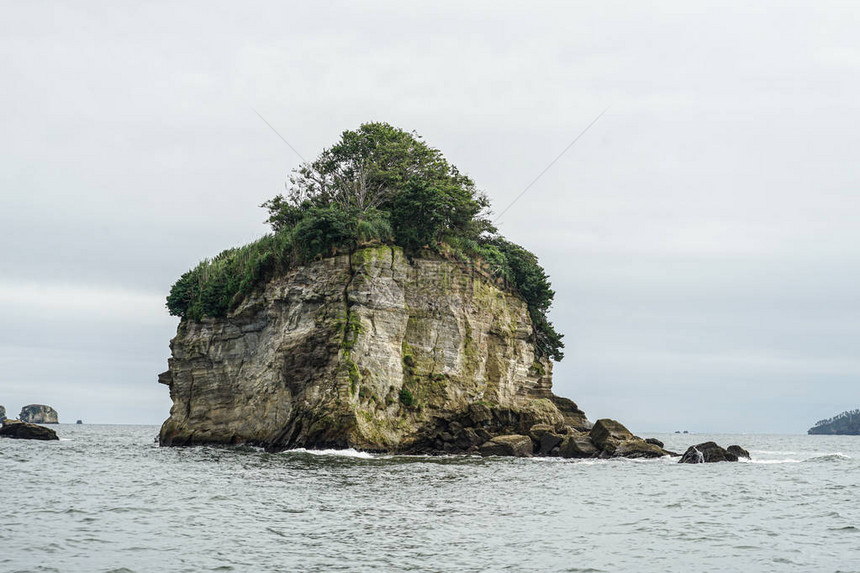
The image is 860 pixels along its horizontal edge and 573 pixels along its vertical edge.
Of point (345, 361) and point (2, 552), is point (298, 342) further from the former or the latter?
point (2, 552)

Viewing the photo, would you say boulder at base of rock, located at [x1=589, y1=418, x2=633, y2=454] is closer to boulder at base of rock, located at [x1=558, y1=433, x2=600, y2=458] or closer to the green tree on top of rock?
boulder at base of rock, located at [x1=558, y1=433, x2=600, y2=458]

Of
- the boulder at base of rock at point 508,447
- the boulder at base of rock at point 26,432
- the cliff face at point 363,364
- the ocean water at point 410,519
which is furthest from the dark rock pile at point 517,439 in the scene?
the boulder at base of rock at point 26,432

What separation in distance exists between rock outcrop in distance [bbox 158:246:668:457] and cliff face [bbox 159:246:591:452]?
0.09 meters

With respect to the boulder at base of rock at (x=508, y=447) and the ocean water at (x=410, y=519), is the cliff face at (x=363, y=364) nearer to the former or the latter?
the boulder at base of rock at (x=508, y=447)

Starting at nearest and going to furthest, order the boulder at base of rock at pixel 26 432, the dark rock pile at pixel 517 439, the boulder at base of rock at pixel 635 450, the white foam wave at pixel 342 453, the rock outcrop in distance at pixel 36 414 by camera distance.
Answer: the white foam wave at pixel 342 453, the dark rock pile at pixel 517 439, the boulder at base of rock at pixel 635 450, the boulder at base of rock at pixel 26 432, the rock outcrop in distance at pixel 36 414

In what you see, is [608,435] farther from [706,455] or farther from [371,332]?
[371,332]

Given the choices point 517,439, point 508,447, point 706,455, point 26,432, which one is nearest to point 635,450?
point 706,455

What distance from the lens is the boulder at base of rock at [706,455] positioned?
4591 cm

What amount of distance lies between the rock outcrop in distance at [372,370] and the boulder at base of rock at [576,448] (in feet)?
0.27

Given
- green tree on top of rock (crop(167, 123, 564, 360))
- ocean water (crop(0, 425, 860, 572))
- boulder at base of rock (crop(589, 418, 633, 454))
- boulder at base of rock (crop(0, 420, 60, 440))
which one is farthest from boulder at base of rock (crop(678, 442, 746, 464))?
boulder at base of rock (crop(0, 420, 60, 440))

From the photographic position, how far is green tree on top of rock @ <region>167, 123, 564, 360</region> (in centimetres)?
4966

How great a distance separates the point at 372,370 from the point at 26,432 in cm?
3739

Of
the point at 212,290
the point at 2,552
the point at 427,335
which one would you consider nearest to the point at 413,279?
the point at 427,335

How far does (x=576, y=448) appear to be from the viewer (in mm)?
47344
